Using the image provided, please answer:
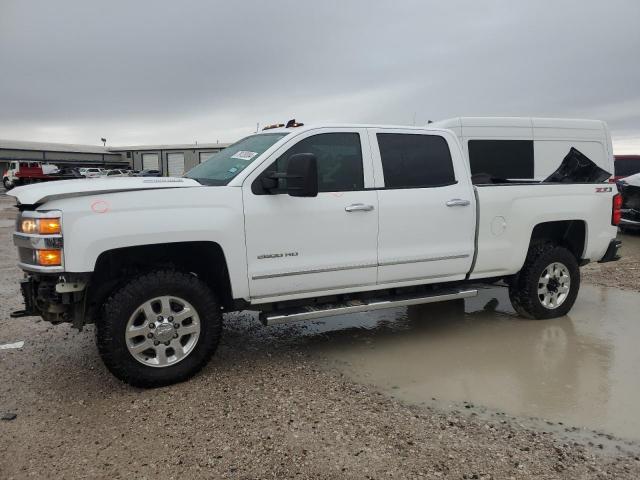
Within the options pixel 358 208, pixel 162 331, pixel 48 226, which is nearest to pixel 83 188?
pixel 48 226

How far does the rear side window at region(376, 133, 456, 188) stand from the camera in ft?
16.4

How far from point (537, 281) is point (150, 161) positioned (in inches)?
2151

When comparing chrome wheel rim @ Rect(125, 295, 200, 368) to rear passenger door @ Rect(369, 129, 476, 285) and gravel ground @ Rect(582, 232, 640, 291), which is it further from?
gravel ground @ Rect(582, 232, 640, 291)

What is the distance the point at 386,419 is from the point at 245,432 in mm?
937

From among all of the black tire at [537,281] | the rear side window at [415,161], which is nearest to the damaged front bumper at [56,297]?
the rear side window at [415,161]

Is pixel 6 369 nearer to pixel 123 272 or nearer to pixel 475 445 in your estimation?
pixel 123 272

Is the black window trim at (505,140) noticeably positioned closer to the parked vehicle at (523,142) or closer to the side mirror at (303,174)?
the parked vehicle at (523,142)

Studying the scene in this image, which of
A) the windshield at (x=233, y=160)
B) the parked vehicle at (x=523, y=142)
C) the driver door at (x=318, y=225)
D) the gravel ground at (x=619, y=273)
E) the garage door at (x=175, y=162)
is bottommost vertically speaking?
the gravel ground at (x=619, y=273)

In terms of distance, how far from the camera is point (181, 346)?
13.6 feet

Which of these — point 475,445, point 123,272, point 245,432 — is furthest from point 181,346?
point 475,445

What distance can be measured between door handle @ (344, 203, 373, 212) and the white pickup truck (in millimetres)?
12

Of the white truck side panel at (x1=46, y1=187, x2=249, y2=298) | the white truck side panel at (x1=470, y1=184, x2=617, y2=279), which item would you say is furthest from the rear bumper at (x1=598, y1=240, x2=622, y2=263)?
the white truck side panel at (x1=46, y1=187, x2=249, y2=298)

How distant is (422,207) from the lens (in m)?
5.03

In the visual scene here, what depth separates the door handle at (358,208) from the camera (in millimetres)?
4652
